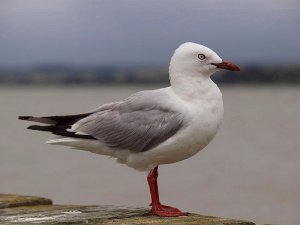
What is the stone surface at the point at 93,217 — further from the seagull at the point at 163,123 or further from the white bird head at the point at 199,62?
the white bird head at the point at 199,62

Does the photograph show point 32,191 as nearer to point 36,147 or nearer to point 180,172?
point 180,172

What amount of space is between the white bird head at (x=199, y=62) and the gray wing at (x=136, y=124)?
36cm

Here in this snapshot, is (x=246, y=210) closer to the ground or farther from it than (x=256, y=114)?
closer to the ground

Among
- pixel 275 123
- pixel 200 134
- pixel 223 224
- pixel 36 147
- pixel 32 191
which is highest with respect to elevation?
pixel 275 123

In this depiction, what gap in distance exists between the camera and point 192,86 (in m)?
7.96

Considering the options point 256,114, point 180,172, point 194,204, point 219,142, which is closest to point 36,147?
point 219,142

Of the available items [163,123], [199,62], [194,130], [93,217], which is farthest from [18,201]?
[199,62]

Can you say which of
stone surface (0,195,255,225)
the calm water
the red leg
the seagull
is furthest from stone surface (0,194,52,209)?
the calm water

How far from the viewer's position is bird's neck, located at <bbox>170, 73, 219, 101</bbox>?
7.93 meters

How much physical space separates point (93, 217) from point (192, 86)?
5.17ft

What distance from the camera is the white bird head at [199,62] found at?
7992 mm

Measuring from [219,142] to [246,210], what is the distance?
17.4m

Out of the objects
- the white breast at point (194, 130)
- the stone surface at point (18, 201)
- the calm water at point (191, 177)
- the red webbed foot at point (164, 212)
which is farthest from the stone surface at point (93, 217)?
the calm water at point (191, 177)

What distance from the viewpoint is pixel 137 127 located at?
8055 mm
